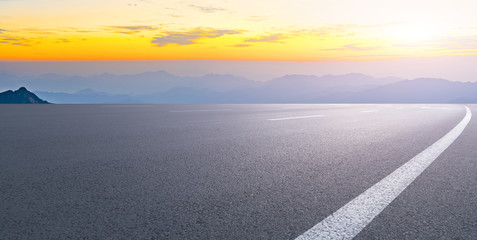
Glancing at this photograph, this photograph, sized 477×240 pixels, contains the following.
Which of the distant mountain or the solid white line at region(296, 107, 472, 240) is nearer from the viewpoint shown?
the solid white line at region(296, 107, 472, 240)

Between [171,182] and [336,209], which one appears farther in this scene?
[171,182]

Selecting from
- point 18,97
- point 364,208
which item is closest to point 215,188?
point 364,208

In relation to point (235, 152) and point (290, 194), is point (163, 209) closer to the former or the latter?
point (290, 194)

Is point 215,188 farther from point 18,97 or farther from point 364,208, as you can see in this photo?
point 18,97

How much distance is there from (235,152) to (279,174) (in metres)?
1.75

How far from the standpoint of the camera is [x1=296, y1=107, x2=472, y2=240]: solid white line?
9.14 ft

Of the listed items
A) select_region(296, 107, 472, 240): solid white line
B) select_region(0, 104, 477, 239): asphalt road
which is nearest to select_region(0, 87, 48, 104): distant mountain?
select_region(0, 104, 477, 239): asphalt road

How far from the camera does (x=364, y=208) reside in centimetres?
336

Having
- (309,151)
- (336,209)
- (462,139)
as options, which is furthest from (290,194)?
(462,139)

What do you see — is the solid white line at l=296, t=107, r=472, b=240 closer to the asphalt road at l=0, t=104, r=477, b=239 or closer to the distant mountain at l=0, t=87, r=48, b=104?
the asphalt road at l=0, t=104, r=477, b=239

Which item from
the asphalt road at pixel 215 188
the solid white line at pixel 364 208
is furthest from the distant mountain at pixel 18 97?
the solid white line at pixel 364 208

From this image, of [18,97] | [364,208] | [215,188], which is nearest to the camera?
[364,208]

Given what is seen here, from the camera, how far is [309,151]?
21.7ft

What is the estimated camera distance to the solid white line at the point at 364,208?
9.14ft
